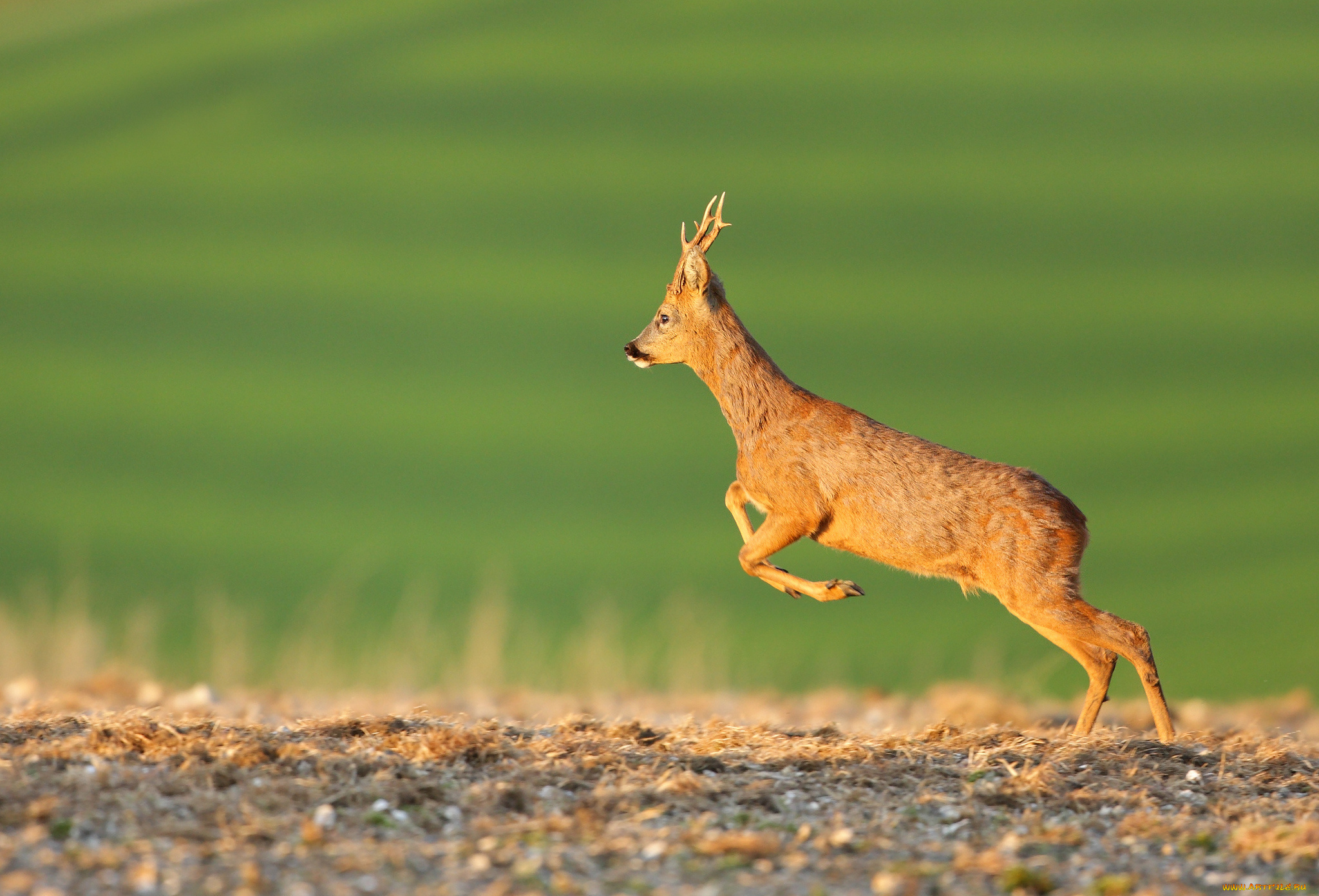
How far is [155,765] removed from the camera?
16.7ft

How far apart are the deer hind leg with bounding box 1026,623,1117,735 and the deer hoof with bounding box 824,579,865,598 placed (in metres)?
0.97

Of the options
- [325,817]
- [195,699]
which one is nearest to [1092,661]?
[325,817]

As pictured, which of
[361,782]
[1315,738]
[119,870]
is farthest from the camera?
[1315,738]

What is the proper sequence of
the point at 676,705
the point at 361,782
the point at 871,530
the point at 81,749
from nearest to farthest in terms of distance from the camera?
the point at 361,782
the point at 81,749
the point at 871,530
the point at 676,705

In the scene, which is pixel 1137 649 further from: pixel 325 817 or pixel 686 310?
pixel 325 817

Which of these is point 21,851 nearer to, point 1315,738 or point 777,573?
point 777,573

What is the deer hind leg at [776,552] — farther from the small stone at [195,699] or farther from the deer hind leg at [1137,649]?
the small stone at [195,699]

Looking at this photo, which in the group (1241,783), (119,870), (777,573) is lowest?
(119,870)

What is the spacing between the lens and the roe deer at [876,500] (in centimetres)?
670

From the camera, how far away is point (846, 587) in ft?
22.4

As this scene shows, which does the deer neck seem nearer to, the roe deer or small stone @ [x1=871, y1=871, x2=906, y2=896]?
the roe deer

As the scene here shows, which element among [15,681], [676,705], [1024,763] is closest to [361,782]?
[1024,763]

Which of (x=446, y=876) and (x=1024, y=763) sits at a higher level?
(x=1024, y=763)

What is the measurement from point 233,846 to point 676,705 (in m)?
5.54
